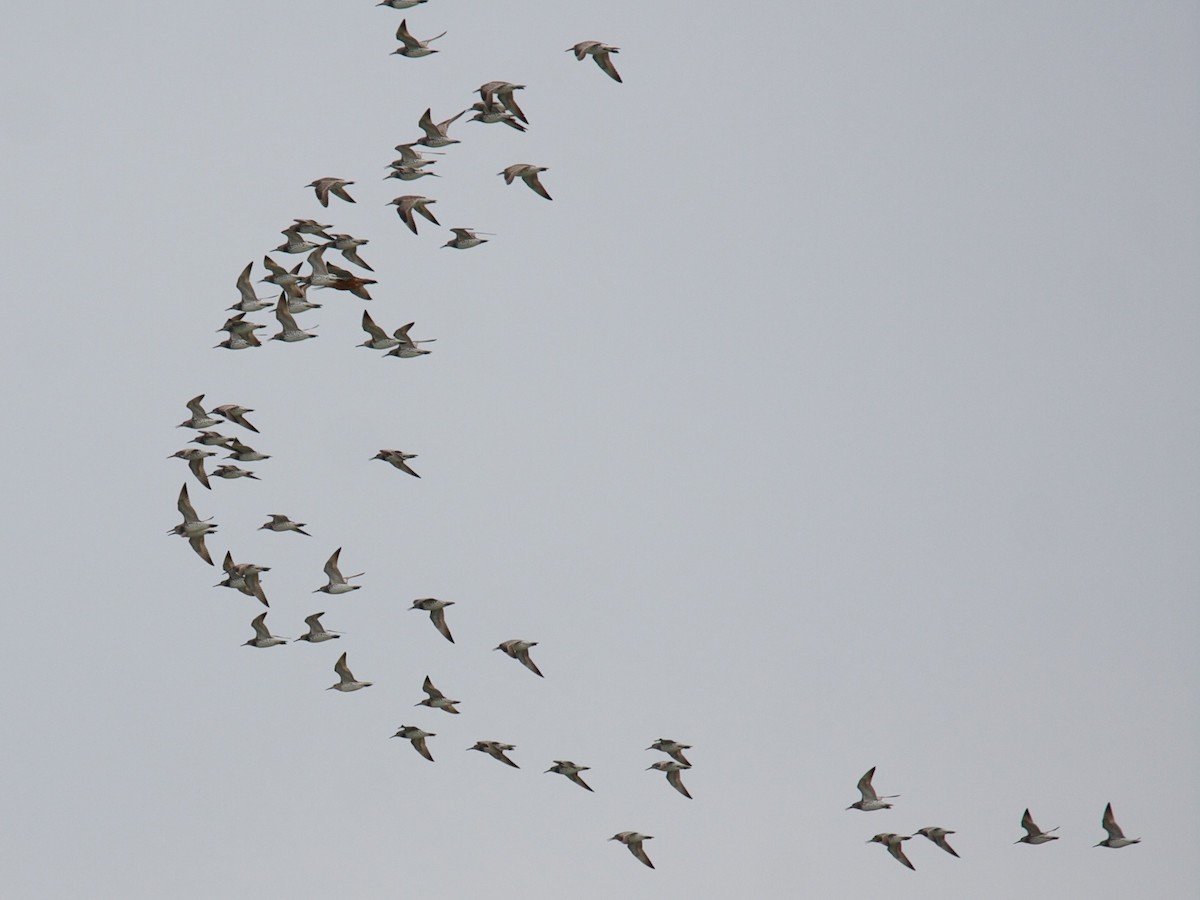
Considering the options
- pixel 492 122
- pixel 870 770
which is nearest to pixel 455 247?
pixel 492 122

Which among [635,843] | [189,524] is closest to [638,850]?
[635,843]

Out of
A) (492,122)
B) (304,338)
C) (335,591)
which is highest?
(492,122)

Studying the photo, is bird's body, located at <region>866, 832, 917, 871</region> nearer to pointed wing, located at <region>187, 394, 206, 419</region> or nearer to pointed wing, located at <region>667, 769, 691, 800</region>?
pointed wing, located at <region>667, 769, 691, 800</region>

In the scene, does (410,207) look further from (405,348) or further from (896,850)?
(896,850)

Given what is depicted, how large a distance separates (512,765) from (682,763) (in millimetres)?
4030

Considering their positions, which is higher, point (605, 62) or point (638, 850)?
point (605, 62)

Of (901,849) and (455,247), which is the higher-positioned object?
(455,247)

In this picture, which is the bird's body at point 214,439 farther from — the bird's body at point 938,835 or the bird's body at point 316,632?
the bird's body at point 938,835

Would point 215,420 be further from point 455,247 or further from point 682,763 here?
point 682,763

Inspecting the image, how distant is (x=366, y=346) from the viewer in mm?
53875

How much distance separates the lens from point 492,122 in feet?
168

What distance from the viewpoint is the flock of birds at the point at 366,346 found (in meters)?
51.4

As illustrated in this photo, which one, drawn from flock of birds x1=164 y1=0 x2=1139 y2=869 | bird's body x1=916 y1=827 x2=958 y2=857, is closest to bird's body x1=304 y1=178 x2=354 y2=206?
flock of birds x1=164 y1=0 x2=1139 y2=869

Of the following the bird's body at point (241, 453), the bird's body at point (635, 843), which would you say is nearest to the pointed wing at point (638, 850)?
the bird's body at point (635, 843)
